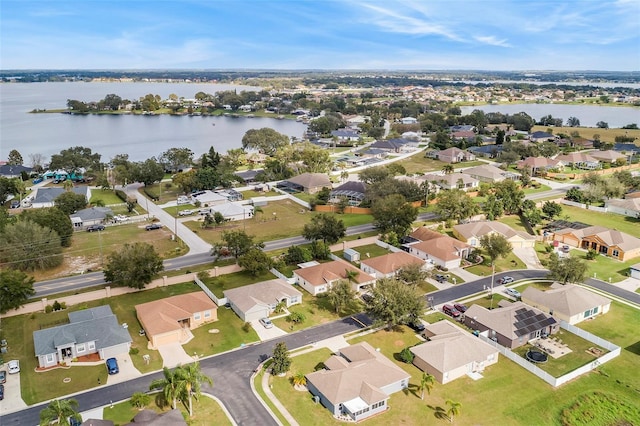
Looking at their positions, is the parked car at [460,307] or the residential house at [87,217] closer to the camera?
the parked car at [460,307]

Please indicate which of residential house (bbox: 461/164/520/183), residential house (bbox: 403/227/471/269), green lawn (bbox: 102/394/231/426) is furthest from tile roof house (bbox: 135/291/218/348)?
residential house (bbox: 461/164/520/183)

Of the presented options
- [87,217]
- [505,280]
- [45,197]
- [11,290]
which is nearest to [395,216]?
[505,280]

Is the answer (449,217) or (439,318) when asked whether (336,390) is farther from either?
(449,217)

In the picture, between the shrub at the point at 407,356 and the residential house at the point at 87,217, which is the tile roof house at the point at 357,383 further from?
the residential house at the point at 87,217

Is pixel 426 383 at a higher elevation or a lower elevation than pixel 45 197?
lower

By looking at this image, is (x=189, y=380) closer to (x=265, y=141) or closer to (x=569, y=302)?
(x=569, y=302)

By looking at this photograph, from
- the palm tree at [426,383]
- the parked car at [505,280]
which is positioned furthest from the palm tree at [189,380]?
the parked car at [505,280]

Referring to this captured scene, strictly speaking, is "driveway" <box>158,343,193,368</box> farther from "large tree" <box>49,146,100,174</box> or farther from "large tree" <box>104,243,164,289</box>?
"large tree" <box>49,146,100,174</box>
